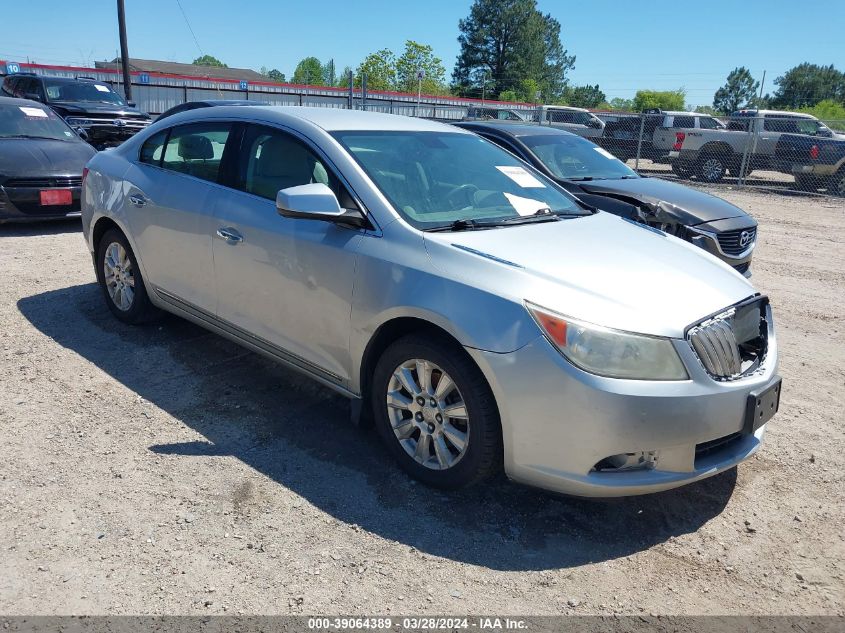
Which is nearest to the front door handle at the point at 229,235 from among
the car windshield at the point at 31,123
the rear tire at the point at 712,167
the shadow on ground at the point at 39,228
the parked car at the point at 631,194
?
the parked car at the point at 631,194

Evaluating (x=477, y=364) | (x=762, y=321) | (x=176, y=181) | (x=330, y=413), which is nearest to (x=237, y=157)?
(x=176, y=181)

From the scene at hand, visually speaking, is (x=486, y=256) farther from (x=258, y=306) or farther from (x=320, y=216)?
(x=258, y=306)

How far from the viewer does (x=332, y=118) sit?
13.5 feet

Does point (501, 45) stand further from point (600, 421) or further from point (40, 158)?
→ point (600, 421)

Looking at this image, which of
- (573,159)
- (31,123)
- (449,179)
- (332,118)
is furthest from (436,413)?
(31,123)

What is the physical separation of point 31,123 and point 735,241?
922cm

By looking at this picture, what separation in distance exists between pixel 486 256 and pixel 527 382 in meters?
0.64

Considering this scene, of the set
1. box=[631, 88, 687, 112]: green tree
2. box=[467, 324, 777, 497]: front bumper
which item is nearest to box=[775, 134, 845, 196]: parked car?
box=[467, 324, 777, 497]: front bumper

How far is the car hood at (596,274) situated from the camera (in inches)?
114

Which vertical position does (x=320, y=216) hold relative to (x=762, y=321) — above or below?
above

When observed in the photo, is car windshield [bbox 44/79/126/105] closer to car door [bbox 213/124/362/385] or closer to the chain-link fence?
the chain-link fence

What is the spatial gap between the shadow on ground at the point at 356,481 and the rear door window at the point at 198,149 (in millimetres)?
1288

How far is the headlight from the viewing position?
2.77 m

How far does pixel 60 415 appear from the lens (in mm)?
3934
